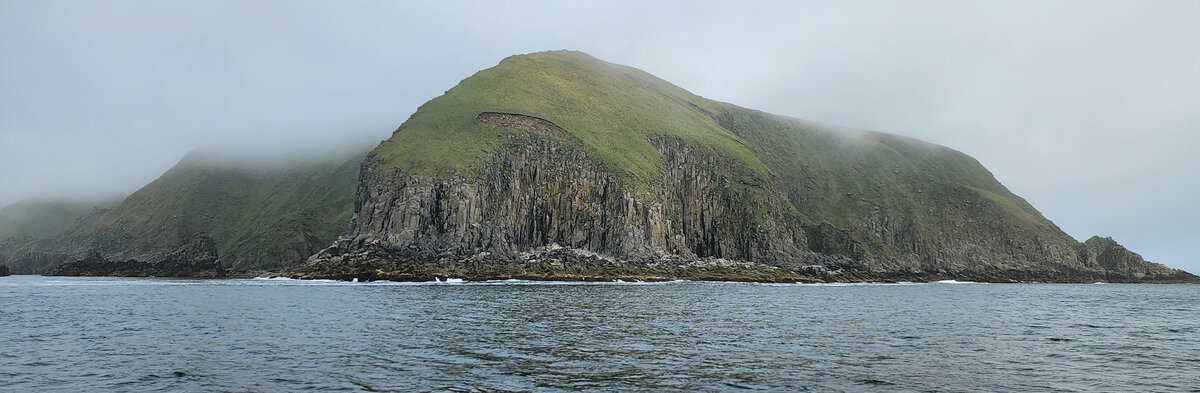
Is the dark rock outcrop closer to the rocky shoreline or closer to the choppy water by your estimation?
the rocky shoreline

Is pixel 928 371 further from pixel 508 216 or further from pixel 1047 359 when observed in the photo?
pixel 508 216

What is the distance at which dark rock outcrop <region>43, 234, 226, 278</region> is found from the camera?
187625mm

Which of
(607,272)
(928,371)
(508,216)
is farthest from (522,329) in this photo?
(508,216)

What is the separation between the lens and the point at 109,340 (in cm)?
3556

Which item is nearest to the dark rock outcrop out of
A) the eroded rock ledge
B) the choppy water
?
the eroded rock ledge

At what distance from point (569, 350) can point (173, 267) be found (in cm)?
20004

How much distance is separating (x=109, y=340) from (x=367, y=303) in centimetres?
2821

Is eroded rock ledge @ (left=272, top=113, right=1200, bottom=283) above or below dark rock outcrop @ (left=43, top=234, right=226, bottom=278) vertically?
above

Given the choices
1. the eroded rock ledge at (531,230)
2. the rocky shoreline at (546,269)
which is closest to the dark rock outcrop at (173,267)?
Result: the rocky shoreline at (546,269)

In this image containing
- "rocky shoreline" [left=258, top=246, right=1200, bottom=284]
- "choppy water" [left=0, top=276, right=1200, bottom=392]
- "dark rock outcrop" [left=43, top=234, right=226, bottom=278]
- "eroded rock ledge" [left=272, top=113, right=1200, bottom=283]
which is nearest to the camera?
"choppy water" [left=0, top=276, right=1200, bottom=392]

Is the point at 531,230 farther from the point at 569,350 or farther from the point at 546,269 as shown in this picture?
the point at 569,350

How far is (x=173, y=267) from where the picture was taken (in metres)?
192

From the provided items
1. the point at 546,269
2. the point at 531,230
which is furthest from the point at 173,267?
the point at 546,269

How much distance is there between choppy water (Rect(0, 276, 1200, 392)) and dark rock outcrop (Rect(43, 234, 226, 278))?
142646mm
